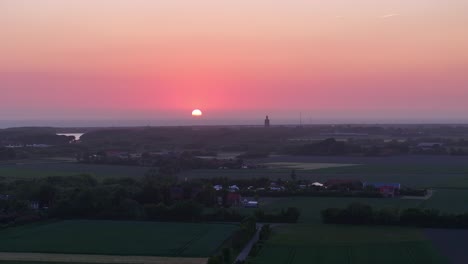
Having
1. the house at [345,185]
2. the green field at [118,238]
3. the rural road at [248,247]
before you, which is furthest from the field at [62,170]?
the rural road at [248,247]

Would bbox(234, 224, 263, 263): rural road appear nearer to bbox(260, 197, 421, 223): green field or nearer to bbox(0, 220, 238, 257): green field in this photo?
bbox(0, 220, 238, 257): green field

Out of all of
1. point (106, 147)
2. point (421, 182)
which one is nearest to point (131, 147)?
point (106, 147)

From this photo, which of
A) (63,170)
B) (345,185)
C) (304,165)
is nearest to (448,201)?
(345,185)

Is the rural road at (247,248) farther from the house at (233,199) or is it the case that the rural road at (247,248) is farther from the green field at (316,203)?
the house at (233,199)

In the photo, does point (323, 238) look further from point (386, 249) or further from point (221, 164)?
point (221, 164)

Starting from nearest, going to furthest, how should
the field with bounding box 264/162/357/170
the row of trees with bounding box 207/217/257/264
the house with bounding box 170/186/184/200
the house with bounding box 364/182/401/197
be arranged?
the row of trees with bounding box 207/217/257/264 → the house with bounding box 170/186/184/200 → the house with bounding box 364/182/401/197 → the field with bounding box 264/162/357/170

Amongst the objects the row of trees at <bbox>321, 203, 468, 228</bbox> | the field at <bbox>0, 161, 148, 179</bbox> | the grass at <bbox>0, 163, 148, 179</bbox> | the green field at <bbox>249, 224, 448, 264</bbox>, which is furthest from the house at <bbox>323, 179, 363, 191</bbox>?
the field at <bbox>0, 161, 148, 179</bbox>
